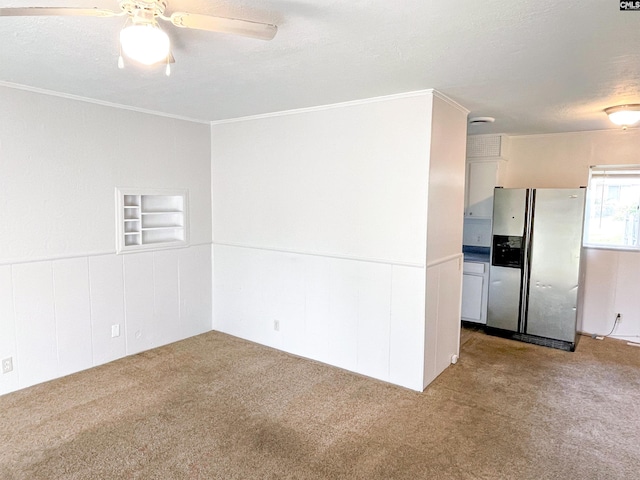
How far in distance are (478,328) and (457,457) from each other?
9.60 ft

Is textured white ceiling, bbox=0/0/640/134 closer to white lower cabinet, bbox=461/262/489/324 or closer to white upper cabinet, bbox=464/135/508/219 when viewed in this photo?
white upper cabinet, bbox=464/135/508/219

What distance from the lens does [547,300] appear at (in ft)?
15.2

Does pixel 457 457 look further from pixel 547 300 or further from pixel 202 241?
pixel 202 241

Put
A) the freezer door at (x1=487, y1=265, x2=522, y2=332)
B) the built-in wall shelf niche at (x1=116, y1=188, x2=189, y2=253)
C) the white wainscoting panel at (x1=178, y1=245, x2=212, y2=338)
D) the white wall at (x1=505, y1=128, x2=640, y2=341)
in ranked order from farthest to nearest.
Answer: the freezer door at (x1=487, y1=265, x2=522, y2=332)
the white wall at (x1=505, y1=128, x2=640, y2=341)
the white wainscoting panel at (x1=178, y1=245, x2=212, y2=338)
the built-in wall shelf niche at (x1=116, y1=188, x2=189, y2=253)

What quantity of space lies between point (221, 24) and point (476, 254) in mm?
4585

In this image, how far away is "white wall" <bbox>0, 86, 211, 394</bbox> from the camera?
3256 mm

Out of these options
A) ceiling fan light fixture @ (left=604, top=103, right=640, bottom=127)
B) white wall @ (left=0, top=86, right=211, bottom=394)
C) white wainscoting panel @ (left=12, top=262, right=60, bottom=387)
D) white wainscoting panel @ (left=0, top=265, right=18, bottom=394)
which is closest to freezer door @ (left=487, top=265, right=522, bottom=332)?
ceiling fan light fixture @ (left=604, top=103, right=640, bottom=127)

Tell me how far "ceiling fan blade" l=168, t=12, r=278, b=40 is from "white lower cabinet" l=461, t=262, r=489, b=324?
424 cm

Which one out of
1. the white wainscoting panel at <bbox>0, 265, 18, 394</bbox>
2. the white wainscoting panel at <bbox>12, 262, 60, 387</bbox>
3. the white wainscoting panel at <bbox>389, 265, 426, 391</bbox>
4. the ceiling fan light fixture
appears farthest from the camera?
the ceiling fan light fixture

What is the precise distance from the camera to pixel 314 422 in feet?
9.66

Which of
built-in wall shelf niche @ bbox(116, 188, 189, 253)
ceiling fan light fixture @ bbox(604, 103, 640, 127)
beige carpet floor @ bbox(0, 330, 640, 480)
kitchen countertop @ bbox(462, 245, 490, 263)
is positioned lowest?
beige carpet floor @ bbox(0, 330, 640, 480)

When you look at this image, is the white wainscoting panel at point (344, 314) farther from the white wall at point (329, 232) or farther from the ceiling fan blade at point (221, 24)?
the ceiling fan blade at point (221, 24)

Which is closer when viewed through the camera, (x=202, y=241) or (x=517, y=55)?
(x=517, y=55)

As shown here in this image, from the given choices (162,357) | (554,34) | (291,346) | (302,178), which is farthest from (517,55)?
(162,357)
